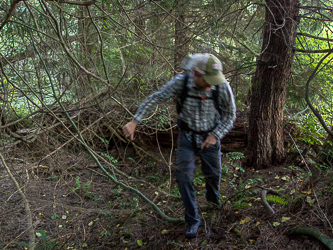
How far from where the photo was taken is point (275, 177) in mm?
4488

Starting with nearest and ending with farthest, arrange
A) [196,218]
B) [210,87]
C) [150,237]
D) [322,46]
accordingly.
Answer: [210,87] → [196,218] → [150,237] → [322,46]

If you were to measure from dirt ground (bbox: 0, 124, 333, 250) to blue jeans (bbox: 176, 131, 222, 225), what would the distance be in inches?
8.4

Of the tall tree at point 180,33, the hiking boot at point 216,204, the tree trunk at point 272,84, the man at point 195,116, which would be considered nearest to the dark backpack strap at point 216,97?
the man at point 195,116

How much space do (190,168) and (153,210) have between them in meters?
1.67

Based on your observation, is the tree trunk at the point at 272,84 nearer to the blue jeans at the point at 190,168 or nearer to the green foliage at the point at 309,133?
the green foliage at the point at 309,133

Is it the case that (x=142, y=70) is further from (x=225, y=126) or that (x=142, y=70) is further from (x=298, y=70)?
(x=298, y=70)

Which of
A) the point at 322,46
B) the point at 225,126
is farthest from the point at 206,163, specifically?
the point at 322,46

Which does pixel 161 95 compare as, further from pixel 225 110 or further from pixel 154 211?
pixel 154 211

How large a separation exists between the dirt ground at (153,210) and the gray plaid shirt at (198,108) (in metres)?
0.68

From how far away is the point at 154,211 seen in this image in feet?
13.0

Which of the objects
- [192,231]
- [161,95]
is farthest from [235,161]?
[161,95]

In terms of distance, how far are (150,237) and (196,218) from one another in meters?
0.88

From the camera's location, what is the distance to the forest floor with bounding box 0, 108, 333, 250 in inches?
101

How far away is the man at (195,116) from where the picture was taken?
2518 mm
